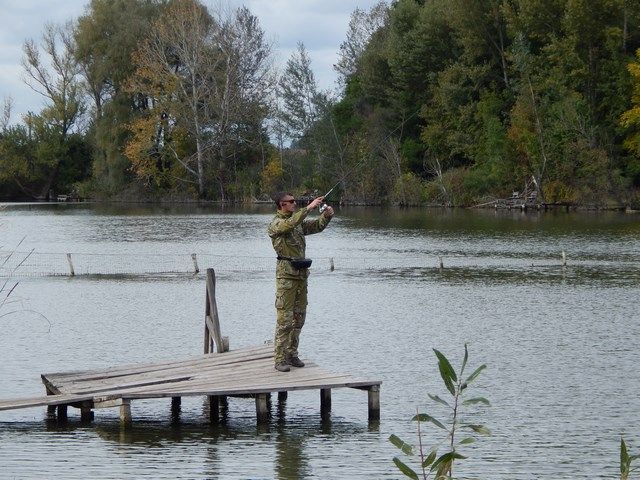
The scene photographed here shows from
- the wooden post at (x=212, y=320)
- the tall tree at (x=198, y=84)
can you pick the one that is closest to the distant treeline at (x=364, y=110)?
the tall tree at (x=198, y=84)

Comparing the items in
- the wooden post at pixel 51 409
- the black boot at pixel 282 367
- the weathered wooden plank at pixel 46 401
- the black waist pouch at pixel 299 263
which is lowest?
the wooden post at pixel 51 409

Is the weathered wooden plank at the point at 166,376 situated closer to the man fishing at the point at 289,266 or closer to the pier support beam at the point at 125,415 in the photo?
the pier support beam at the point at 125,415

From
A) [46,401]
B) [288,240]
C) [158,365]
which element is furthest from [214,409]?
[288,240]

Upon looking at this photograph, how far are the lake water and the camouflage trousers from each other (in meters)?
0.92

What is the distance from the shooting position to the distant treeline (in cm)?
7025

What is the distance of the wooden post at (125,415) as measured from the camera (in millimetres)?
13680

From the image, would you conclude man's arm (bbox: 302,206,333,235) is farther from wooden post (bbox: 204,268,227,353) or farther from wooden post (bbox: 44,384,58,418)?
wooden post (bbox: 44,384,58,418)

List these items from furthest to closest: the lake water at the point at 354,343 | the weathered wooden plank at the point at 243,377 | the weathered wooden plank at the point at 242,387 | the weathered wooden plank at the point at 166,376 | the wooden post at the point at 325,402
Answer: the wooden post at the point at 325,402 < the weathered wooden plank at the point at 166,376 < the weathered wooden plank at the point at 243,377 < the weathered wooden plank at the point at 242,387 < the lake water at the point at 354,343

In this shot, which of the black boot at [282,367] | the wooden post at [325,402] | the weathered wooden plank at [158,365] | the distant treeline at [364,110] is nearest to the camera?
the black boot at [282,367]

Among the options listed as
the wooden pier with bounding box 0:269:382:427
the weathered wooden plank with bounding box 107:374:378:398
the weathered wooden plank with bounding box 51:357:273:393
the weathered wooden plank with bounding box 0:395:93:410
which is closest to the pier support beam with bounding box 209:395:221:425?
the wooden pier with bounding box 0:269:382:427

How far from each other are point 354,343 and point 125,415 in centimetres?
791

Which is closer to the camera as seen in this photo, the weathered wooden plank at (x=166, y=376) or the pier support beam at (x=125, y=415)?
the pier support beam at (x=125, y=415)

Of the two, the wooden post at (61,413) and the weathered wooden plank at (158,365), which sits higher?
the weathered wooden plank at (158,365)

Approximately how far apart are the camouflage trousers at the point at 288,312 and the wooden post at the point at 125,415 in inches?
76.6
